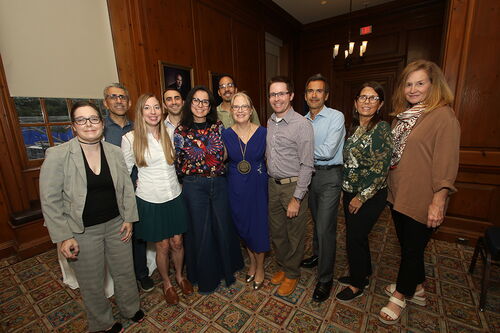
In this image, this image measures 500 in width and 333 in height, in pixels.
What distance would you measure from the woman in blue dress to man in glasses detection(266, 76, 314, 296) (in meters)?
0.08

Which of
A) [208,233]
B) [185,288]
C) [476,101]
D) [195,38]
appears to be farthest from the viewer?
[195,38]

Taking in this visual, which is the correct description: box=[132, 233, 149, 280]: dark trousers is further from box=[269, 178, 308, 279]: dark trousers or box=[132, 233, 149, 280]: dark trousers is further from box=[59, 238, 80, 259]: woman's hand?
box=[269, 178, 308, 279]: dark trousers

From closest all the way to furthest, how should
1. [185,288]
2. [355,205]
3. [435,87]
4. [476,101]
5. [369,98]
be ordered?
[435,87] < [369,98] < [355,205] < [185,288] < [476,101]

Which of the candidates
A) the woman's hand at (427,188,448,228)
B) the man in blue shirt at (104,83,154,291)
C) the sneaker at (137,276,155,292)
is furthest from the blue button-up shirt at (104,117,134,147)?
the woman's hand at (427,188,448,228)

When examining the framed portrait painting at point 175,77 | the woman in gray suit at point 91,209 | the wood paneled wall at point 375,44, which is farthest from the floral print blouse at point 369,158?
the wood paneled wall at point 375,44

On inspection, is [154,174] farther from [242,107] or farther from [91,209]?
[242,107]

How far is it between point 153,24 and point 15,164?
2575 mm

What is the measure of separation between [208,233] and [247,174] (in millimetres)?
659

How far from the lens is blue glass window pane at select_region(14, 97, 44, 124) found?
2.94 meters

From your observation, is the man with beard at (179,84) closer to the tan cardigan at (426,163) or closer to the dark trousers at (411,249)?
the tan cardigan at (426,163)

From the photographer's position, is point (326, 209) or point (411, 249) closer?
point (411, 249)

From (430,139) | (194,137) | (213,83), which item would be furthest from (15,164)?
(430,139)

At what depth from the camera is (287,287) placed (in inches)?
89.0

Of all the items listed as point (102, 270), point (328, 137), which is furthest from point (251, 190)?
point (102, 270)
